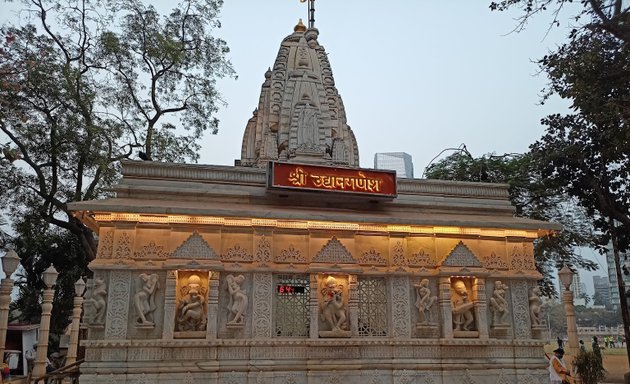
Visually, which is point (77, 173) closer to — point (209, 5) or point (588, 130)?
point (209, 5)

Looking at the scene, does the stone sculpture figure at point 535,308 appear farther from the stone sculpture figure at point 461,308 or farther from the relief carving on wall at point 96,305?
the relief carving on wall at point 96,305

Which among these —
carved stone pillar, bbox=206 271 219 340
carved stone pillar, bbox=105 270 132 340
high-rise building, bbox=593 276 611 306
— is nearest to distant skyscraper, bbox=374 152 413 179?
carved stone pillar, bbox=206 271 219 340

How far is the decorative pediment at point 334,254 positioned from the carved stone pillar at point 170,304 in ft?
9.21

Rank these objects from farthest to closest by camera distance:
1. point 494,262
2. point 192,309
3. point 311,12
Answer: point 311,12 < point 494,262 < point 192,309

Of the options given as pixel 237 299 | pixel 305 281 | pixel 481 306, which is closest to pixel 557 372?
pixel 481 306

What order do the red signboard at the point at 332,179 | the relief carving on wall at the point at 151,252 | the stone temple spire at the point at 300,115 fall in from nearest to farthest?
the relief carving on wall at the point at 151,252, the red signboard at the point at 332,179, the stone temple spire at the point at 300,115

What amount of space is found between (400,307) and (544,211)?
44.9 ft

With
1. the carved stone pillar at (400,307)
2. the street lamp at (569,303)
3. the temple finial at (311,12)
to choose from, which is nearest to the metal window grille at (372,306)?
the carved stone pillar at (400,307)

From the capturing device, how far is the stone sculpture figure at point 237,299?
31.1 feet

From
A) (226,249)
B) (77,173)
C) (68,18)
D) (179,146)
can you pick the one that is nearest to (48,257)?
(77,173)

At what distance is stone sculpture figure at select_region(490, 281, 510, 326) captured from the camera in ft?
35.1

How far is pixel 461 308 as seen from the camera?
1066 cm

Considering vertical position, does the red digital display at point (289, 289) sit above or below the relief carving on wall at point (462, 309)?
above

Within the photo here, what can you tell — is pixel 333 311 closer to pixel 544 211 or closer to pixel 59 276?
pixel 544 211
